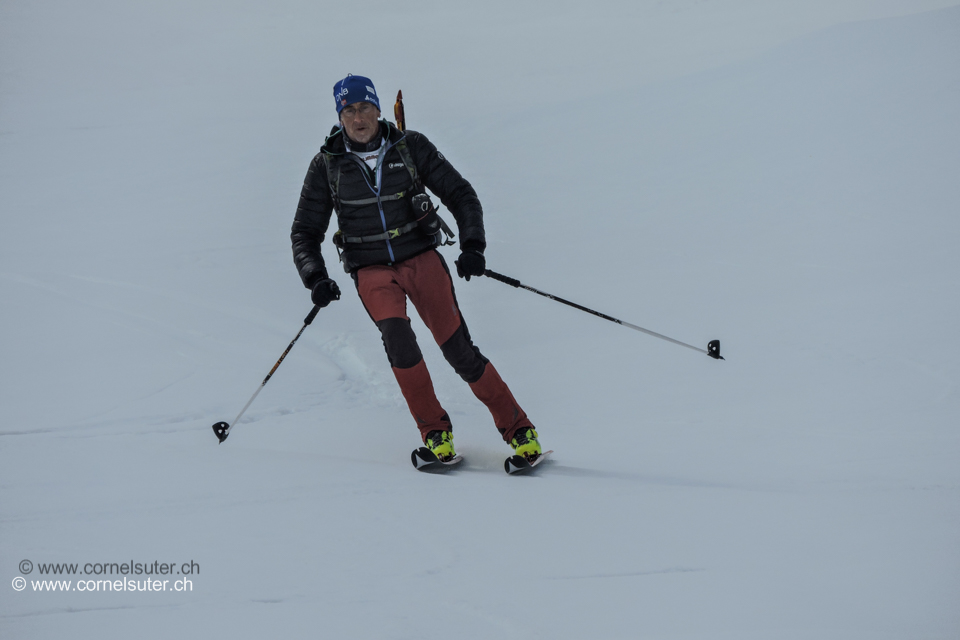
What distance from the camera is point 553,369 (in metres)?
5.30

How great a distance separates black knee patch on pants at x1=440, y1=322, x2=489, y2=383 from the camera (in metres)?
3.86

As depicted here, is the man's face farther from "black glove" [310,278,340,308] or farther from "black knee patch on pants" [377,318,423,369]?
"black knee patch on pants" [377,318,423,369]

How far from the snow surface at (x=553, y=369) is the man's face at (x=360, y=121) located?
1.57m

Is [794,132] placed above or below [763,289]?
above

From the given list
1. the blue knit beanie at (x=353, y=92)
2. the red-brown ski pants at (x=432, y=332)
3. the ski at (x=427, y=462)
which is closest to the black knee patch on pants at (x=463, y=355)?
the red-brown ski pants at (x=432, y=332)

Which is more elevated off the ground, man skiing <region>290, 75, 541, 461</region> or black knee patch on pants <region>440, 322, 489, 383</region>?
man skiing <region>290, 75, 541, 461</region>

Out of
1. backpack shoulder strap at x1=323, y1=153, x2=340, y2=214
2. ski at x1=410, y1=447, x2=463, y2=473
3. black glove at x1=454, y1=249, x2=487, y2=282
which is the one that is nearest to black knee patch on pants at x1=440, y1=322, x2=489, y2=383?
black glove at x1=454, y1=249, x2=487, y2=282

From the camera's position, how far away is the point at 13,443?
13.8 ft

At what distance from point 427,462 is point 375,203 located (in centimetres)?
125

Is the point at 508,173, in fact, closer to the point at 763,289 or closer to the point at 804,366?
the point at 763,289

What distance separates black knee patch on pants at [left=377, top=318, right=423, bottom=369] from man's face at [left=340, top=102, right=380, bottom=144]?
862mm

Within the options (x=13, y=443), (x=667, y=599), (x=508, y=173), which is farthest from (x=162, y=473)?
(x=508, y=173)

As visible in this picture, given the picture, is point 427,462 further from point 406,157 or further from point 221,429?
point 406,157

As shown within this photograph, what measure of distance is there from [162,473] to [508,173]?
586 cm
